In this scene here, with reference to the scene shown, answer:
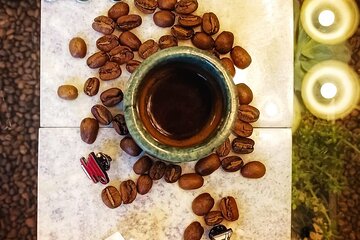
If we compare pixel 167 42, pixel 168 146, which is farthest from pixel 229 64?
pixel 168 146

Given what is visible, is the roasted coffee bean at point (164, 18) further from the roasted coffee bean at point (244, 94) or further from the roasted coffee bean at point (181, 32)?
the roasted coffee bean at point (244, 94)

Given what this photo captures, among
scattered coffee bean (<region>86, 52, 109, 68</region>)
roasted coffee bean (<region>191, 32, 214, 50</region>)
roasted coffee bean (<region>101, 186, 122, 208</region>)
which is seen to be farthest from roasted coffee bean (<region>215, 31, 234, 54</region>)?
roasted coffee bean (<region>101, 186, 122, 208</region>)

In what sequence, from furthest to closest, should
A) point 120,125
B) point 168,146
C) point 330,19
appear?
point 330,19 → point 120,125 → point 168,146

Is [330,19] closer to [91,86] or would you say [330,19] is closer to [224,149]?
[224,149]

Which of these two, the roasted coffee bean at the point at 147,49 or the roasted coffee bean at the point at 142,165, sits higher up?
the roasted coffee bean at the point at 147,49

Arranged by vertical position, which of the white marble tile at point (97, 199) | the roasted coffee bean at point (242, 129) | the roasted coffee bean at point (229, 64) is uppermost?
the roasted coffee bean at point (229, 64)

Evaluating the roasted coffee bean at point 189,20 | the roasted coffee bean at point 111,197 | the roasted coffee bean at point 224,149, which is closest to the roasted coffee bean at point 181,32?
the roasted coffee bean at point 189,20

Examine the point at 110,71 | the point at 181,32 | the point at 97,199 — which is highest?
the point at 181,32

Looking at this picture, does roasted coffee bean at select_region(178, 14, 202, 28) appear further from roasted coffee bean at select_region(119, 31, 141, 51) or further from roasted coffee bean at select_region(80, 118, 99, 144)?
A: roasted coffee bean at select_region(80, 118, 99, 144)
